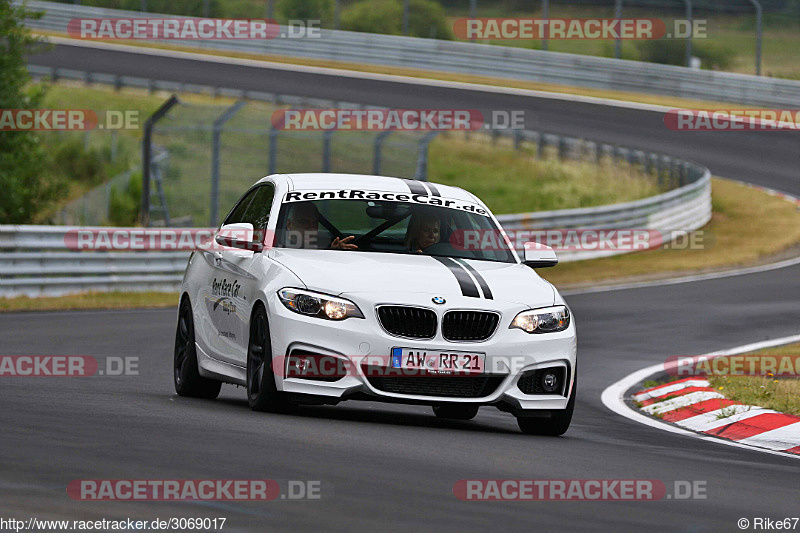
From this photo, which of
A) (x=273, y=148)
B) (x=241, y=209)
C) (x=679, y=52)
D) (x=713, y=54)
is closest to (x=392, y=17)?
(x=679, y=52)

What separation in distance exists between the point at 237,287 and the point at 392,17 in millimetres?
44918

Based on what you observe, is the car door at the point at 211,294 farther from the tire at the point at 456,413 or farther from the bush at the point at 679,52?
the bush at the point at 679,52

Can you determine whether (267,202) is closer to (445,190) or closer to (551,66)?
(445,190)

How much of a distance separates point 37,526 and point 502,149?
35.0 meters

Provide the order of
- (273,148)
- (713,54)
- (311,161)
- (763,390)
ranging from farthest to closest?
1. (713,54)
2. (311,161)
3. (273,148)
4. (763,390)

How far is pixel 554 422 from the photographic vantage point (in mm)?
9266

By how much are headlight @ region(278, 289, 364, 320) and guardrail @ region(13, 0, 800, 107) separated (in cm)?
3548

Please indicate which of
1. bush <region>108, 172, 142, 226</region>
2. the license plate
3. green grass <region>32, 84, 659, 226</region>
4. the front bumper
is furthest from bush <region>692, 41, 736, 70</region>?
the license plate

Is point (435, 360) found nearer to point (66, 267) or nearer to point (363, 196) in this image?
point (363, 196)

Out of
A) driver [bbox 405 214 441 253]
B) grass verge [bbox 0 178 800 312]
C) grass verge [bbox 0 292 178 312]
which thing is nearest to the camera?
driver [bbox 405 214 441 253]

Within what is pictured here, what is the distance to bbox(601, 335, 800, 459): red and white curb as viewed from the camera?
971 centimetres

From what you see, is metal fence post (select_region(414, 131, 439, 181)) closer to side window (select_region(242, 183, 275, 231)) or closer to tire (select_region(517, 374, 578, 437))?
side window (select_region(242, 183, 275, 231))

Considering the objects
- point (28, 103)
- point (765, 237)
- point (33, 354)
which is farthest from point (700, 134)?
point (33, 354)

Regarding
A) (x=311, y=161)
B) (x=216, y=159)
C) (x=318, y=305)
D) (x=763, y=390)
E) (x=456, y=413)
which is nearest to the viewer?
(x=318, y=305)
